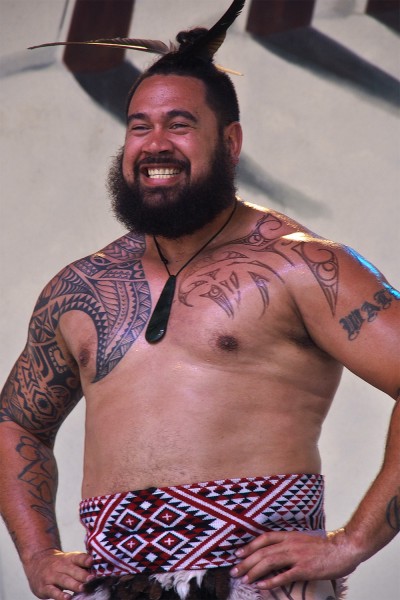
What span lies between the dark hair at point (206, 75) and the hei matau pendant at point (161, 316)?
1.43 feet

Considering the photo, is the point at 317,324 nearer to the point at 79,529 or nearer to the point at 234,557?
the point at 234,557

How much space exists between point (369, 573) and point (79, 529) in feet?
3.32

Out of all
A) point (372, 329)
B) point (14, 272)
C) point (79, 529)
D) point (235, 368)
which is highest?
point (372, 329)

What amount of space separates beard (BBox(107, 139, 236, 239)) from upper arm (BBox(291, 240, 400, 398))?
297 millimetres

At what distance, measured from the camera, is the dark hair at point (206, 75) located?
104 inches

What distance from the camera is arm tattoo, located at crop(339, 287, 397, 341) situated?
2.20 m

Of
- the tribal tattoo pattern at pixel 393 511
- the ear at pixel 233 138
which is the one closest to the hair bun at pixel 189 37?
the ear at pixel 233 138

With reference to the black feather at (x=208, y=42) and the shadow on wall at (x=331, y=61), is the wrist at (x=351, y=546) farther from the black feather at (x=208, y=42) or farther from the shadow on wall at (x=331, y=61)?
the shadow on wall at (x=331, y=61)

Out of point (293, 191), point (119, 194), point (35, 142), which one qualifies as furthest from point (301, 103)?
point (119, 194)

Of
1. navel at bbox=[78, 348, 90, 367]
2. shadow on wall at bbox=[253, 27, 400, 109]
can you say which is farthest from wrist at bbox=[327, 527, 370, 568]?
shadow on wall at bbox=[253, 27, 400, 109]

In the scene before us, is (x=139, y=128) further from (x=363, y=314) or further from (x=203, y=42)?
(x=363, y=314)

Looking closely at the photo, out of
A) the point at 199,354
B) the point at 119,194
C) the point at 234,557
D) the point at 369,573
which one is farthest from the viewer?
the point at 369,573

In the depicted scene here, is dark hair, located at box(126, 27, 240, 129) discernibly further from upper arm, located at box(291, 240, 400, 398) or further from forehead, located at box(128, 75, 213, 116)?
upper arm, located at box(291, 240, 400, 398)

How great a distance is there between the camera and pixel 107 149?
164 inches
